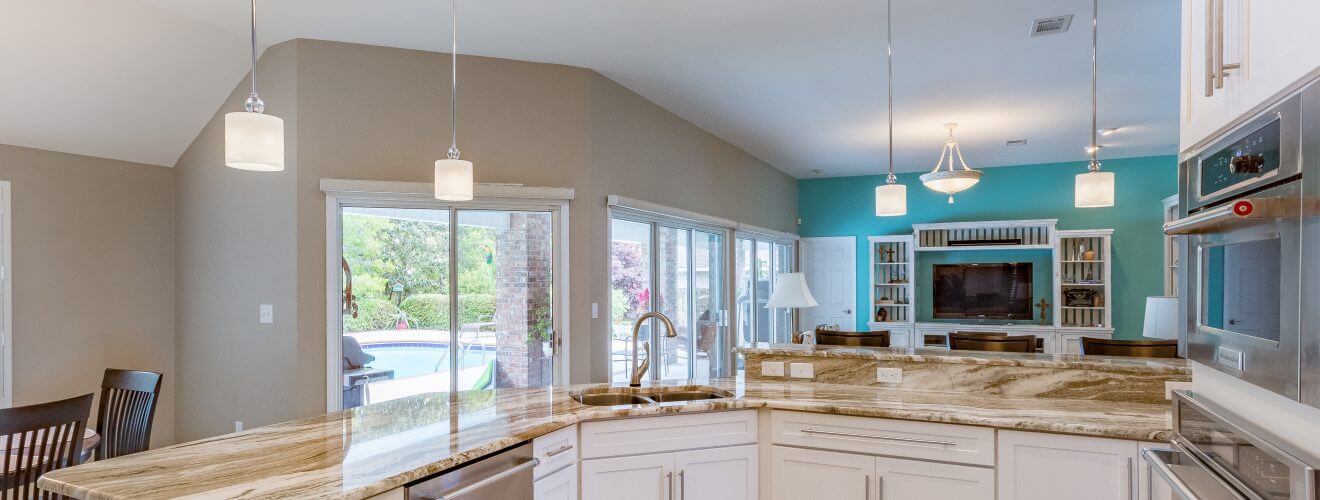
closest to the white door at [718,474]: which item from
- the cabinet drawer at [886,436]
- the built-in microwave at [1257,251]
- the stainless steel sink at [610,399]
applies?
the cabinet drawer at [886,436]

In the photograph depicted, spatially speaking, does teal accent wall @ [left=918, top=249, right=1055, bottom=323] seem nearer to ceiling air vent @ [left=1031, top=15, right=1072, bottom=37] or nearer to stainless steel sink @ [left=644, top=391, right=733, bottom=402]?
ceiling air vent @ [left=1031, top=15, right=1072, bottom=37]

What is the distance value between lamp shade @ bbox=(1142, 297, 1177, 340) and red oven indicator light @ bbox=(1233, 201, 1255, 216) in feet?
17.0

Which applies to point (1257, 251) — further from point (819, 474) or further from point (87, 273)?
point (87, 273)

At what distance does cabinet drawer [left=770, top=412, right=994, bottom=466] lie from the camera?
8.11ft

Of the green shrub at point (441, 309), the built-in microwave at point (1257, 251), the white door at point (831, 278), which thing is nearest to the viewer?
the built-in microwave at point (1257, 251)

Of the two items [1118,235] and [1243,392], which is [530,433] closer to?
[1243,392]

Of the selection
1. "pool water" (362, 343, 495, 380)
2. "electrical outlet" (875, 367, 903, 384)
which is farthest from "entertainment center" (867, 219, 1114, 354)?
"pool water" (362, 343, 495, 380)

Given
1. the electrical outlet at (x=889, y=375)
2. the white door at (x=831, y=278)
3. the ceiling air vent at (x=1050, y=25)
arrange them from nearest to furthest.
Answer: the electrical outlet at (x=889, y=375) → the ceiling air vent at (x=1050, y=25) → the white door at (x=831, y=278)

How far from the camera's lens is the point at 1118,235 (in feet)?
25.5

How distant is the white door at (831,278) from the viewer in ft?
29.2

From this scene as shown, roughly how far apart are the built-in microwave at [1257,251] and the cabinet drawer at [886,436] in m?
1.05

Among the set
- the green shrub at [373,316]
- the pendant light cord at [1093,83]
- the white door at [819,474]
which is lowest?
the white door at [819,474]

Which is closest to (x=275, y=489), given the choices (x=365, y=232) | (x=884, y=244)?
(x=365, y=232)

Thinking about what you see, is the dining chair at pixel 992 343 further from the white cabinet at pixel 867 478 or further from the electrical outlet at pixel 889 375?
the white cabinet at pixel 867 478
